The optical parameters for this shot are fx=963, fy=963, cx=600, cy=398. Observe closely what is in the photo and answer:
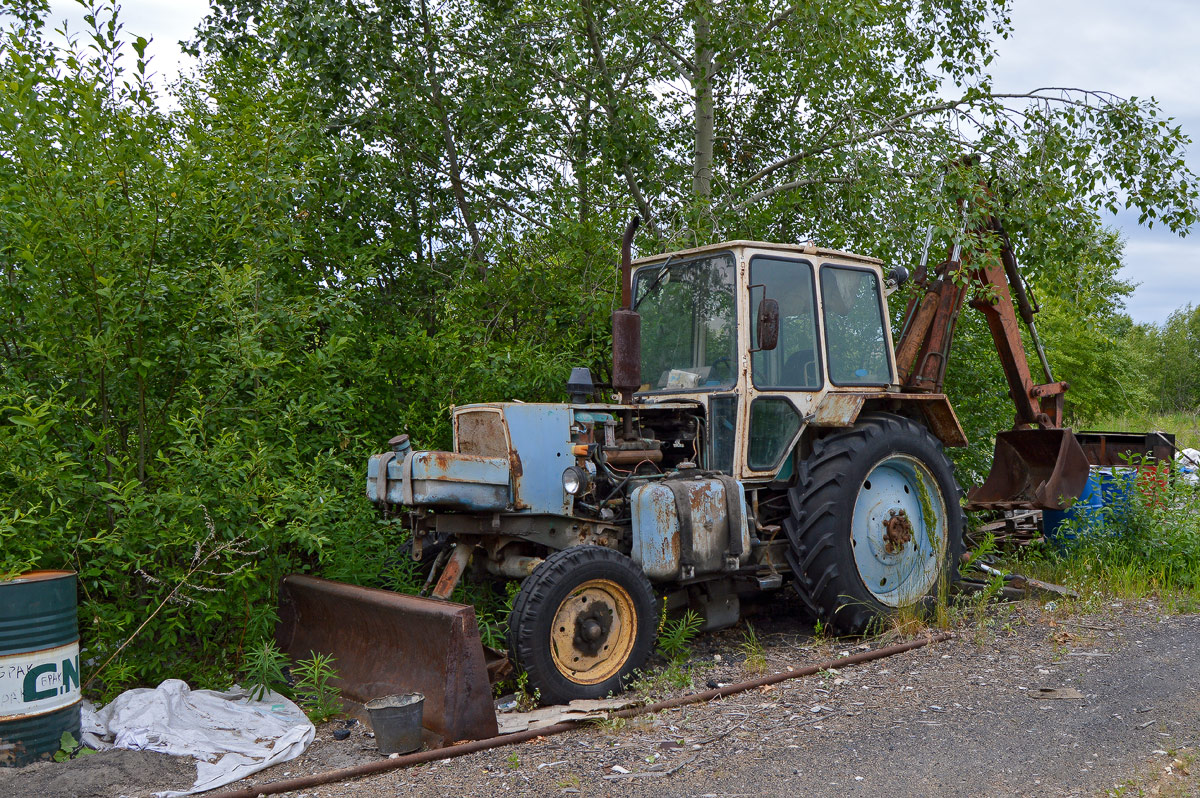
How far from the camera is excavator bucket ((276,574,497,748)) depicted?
13.8 feet

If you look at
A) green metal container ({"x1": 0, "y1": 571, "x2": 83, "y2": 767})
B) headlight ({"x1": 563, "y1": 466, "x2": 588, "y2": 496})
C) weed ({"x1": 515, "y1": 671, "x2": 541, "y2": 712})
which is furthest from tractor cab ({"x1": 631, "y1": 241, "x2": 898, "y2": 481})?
green metal container ({"x1": 0, "y1": 571, "x2": 83, "y2": 767})

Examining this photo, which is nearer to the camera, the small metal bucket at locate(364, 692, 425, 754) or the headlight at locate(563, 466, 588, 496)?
the small metal bucket at locate(364, 692, 425, 754)

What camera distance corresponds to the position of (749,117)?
1088 cm

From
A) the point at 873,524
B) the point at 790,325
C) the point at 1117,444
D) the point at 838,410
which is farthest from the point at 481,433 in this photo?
the point at 1117,444

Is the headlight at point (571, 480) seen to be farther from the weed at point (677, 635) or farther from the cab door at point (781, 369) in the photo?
the cab door at point (781, 369)

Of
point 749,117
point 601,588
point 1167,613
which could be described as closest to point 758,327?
point 601,588

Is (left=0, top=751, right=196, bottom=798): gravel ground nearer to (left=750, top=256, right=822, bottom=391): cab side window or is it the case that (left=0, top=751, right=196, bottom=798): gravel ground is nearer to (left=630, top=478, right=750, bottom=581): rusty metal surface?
(left=630, top=478, right=750, bottom=581): rusty metal surface

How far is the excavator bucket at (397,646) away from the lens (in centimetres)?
421

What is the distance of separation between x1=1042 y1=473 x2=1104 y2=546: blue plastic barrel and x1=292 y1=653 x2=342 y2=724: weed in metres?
5.91

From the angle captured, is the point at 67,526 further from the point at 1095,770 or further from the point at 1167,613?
the point at 1167,613

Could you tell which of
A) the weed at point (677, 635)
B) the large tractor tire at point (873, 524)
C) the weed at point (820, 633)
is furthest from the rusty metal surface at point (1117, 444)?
the weed at point (677, 635)

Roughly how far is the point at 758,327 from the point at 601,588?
177 centimetres

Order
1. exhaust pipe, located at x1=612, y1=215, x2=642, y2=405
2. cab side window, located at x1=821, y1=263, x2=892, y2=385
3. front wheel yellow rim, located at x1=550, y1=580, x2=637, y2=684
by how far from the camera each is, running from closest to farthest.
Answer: front wheel yellow rim, located at x1=550, y1=580, x2=637, y2=684, exhaust pipe, located at x1=612, y1=215, x2=642, y2=405, cab side window, located at x1=821, y1=263, x2=892, y2=385

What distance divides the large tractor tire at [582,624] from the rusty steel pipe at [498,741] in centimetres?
32
